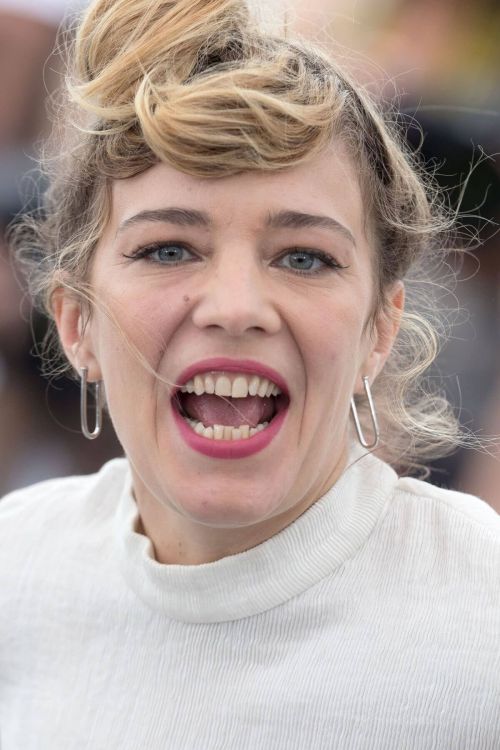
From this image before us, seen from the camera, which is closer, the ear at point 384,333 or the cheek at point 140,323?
the cheek at point 140,323

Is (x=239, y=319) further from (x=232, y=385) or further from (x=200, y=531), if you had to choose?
(x=200, y=531)

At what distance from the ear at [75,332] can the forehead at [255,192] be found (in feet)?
0.69

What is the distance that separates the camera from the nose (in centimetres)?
128

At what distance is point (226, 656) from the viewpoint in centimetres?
141

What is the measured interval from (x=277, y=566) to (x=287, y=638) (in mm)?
92

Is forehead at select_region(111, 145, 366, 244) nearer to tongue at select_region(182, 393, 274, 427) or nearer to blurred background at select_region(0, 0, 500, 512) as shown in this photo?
tongue at select_region(182, 393, 274, 427)

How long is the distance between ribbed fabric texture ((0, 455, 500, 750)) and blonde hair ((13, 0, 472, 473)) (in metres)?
0.25

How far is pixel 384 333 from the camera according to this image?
1.54 meters

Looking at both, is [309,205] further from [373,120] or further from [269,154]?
[373,120]

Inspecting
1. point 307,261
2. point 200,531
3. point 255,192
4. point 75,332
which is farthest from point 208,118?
point 200,531

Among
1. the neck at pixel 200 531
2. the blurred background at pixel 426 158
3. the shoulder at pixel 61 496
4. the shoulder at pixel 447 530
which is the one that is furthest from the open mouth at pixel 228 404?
the blurred background at pixel 426 158

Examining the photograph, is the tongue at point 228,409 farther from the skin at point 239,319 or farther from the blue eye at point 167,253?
the blue eye at point 167,253

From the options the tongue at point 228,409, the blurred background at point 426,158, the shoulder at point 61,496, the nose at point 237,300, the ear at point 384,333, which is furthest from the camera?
the blurred background at point 426,158

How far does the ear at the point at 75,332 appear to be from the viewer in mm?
1559
